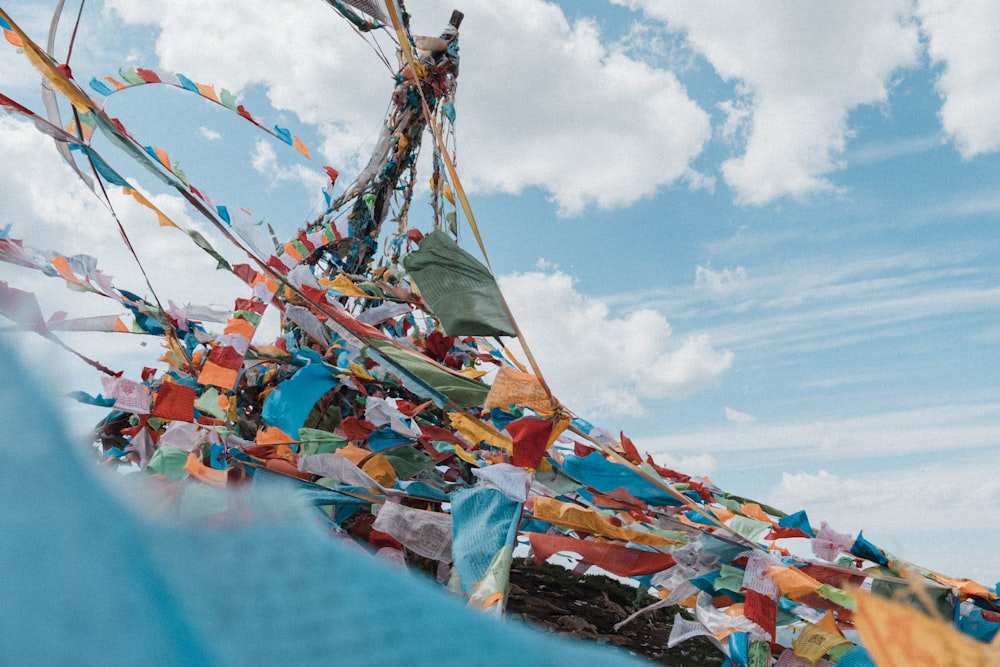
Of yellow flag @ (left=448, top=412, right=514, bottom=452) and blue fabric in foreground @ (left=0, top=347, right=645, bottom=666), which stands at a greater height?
yellow flag @ (left=448, top=412, right=514, bottom=452)

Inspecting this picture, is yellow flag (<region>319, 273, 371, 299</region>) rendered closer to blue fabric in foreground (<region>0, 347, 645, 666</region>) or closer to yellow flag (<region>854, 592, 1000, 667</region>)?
blue fabric in foreground (<region>0, 347, 645, 666</region>)

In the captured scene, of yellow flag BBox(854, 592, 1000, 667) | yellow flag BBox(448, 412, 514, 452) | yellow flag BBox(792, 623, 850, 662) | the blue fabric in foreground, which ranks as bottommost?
the blue fabric in foreground

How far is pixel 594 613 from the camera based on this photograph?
12.0 feet

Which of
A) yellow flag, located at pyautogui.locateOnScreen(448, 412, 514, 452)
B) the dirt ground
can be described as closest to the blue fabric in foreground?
yellow flag, located at pyautogui.locateOnScreen(448, 412, 514, 452)

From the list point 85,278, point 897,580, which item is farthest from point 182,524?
point 85,278

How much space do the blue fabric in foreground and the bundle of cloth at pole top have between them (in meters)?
0.08

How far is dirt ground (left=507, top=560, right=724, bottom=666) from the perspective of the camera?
124 inches

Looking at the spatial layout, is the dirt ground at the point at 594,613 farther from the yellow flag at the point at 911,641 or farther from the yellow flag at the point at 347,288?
the yellow flag at the point at 911,641

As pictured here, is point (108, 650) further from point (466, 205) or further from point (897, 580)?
point (897, 580)

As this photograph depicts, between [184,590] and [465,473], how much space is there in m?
2.37

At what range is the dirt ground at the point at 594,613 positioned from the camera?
3.15 m

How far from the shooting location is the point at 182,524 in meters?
0.62

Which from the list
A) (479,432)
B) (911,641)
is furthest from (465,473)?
(911,641)

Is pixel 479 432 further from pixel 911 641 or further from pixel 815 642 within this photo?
pixel 911 641
